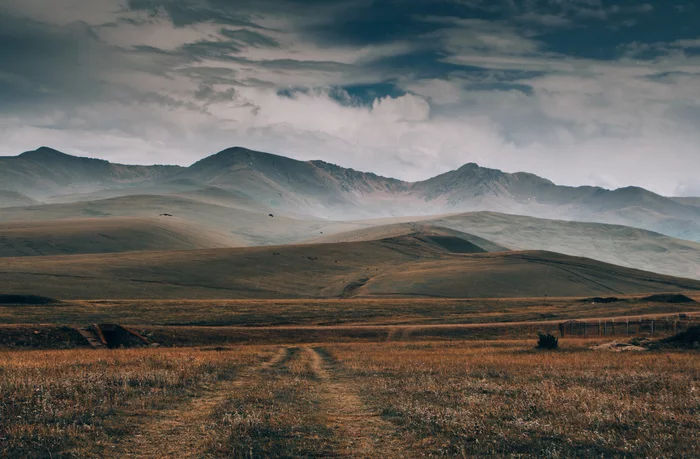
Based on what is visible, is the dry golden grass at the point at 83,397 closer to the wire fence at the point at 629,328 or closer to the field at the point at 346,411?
the field at the point at 346,411

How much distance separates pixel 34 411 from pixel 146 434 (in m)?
4.24

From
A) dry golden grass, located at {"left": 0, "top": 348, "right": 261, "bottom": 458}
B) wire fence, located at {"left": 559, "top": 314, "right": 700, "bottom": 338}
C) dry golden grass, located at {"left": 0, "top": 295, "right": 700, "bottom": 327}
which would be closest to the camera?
dry golden grass, located at {"left": 0, "top": 348, "right": 261, "bottom": 458}

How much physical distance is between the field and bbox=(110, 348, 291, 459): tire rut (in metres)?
0.05

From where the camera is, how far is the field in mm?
14266

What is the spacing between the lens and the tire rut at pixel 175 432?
551 inches

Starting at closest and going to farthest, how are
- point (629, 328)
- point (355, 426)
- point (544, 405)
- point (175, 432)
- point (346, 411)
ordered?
point (175, 432)
point (355, 426)
point (544, 405)
point (346, 411)
point (629, 328)

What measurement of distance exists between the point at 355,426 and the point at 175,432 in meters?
5.32

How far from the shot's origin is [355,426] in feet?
57.0

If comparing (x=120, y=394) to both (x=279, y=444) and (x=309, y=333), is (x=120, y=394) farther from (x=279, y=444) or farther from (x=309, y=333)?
(x=309, y=333)

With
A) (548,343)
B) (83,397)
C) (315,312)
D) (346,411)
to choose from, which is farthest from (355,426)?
(315,312)

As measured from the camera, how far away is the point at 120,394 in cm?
2145

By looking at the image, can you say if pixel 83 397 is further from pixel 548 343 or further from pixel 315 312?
pixel 315 312

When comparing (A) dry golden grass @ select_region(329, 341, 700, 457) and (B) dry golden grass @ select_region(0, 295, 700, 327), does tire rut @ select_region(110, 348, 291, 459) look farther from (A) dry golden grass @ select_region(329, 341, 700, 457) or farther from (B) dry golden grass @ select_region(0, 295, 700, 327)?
(B) dry golden grass @ select_region(0, 295, 700, 327)

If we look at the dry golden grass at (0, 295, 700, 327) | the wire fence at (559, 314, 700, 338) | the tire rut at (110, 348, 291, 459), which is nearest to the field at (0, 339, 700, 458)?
the tire rut at (110, 348, 291, 459)
